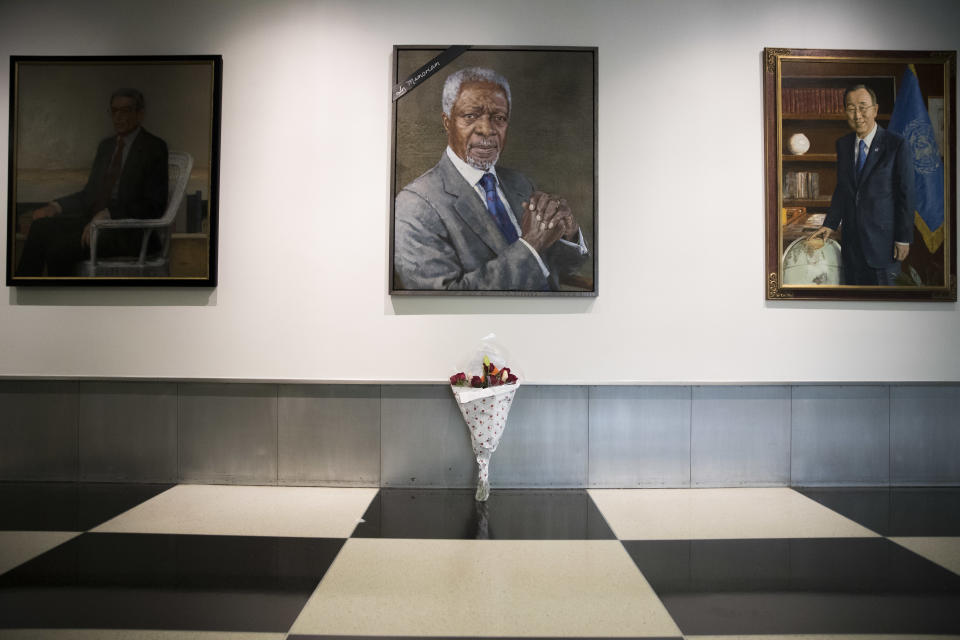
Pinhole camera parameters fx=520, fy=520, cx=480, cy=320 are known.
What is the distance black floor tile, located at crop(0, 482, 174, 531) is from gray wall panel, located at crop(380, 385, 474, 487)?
126 cm

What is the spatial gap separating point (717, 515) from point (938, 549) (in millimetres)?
806

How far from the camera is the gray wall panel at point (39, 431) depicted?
296 centimetres

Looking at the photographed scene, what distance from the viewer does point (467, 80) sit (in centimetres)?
293

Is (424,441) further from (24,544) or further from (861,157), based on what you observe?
(861,157)

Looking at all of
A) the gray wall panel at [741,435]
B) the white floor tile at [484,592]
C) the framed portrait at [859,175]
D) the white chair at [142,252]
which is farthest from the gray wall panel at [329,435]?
the framed portrait at [859,175]

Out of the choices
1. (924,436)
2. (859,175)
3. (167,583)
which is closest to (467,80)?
(859,175)

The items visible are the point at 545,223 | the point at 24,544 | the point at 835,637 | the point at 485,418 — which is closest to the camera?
the point at 835,637

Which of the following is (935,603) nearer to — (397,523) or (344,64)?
(397,523)

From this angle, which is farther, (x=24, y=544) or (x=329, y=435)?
(x=329, y=435)

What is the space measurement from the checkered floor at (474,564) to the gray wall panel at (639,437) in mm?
162

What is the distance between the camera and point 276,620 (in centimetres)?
155

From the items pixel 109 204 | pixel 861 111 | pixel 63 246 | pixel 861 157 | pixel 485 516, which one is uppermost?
pixel 861 111

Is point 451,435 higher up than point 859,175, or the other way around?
point 859,175

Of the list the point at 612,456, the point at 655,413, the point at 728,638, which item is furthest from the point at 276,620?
the point at 655,413
